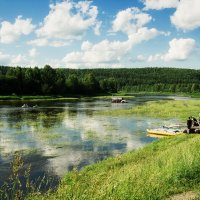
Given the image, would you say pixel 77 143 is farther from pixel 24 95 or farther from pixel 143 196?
pixel 24 95

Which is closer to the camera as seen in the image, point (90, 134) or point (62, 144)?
point (62, 144)

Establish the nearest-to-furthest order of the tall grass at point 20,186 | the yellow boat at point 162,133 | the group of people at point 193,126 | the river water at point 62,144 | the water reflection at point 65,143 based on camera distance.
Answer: the tall grass at point 20,186, the river water at point 62,144, the water reflection at point 65,143, the group of people at point 193,126, the yellow boat at point 162,133

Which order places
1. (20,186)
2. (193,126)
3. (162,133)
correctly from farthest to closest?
(162,133) < (193,126) < (20,186)

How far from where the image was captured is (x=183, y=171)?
540 inches

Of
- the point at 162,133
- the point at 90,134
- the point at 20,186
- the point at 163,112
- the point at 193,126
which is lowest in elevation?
the point at 163,112

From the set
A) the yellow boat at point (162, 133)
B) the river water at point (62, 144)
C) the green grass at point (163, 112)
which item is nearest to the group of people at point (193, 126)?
the yellow boat at point (162, 133)

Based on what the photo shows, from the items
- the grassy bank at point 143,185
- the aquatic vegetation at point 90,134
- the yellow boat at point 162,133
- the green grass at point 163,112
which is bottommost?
the green grass at point 163,112

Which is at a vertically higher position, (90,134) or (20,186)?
(20,186)

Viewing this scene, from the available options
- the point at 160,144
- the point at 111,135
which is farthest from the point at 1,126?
the point at 160,144

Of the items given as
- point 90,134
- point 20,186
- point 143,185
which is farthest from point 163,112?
point 20,186

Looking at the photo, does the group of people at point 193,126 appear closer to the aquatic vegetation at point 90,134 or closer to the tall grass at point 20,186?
Result: the aquatic vegetation at point 90,134

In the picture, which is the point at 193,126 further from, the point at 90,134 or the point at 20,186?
the point at 20,186

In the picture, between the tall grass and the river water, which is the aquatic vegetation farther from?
the tall grass

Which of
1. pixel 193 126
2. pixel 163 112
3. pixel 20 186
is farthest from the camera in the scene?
pixel 163 112
